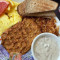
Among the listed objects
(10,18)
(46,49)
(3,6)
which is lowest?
(46,49)

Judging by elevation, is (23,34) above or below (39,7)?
below

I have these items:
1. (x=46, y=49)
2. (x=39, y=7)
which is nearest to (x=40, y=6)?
(x=39, y=7)

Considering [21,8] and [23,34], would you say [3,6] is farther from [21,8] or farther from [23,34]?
[23,34]

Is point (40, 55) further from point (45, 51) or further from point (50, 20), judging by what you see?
point (50, 20)

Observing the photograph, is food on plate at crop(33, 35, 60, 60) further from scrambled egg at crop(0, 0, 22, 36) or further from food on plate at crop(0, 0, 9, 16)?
food on plate at crop(0, 0, 9, 16)

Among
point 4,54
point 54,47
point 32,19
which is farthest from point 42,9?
point 4,54
